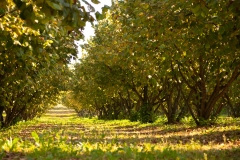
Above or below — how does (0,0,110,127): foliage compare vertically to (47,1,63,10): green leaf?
above

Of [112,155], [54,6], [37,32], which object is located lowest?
[112,155]

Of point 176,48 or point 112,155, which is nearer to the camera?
point 112,155

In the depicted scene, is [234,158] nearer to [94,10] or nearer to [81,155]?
[81,155]

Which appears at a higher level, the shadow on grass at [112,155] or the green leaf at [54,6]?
the green leaf at [54,6]

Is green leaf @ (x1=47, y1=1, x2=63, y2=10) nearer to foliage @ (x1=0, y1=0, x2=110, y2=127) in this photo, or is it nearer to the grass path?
foliage @ (x1=0, y1=0, x2=110, y2=127)

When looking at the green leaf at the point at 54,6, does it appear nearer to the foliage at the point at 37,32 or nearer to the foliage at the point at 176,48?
the foliage at the point at 37,32

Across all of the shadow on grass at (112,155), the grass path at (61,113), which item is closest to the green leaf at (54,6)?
the shadow on grass at (112,155)

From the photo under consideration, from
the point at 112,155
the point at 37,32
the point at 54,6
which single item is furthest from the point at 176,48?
the point at 54,6

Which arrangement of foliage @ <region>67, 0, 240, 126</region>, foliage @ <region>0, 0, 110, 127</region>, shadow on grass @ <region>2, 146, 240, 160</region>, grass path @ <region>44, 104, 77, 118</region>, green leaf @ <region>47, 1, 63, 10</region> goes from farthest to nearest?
grass path @ <region>44, 104, 77, 118</region> < foliage @ <region>67, 0, 240, 126</region> < shadow on grass @ <region>2, 146, 240, 160</region> < foliage @ <region>0, 0, 110, 127</region> < green leaf @ <region>47, 1, 63, 10</region>

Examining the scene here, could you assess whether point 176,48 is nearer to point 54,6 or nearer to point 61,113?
point 54,6

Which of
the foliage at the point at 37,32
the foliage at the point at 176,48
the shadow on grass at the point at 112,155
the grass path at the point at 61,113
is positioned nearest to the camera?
the foliage at the point at 37,32

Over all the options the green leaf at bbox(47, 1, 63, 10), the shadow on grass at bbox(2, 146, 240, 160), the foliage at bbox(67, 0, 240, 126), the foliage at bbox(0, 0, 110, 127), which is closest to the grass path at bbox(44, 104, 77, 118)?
the foliage at bbox(67, 0, 240, 126)

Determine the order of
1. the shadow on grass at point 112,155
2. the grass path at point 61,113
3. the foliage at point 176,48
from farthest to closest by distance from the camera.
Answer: the grass path at point 61,113
the foliage at point 176,48
the shadow on grass at point 112,155

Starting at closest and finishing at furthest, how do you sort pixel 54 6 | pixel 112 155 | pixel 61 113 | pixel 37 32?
pixel 54 6 < pixel 112 155 < pixel 37 32 < pixel 61 113
